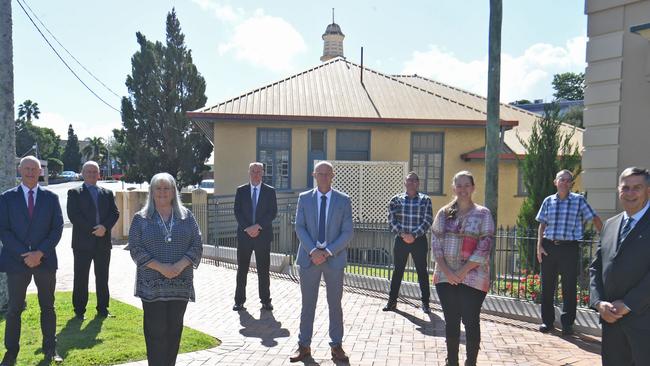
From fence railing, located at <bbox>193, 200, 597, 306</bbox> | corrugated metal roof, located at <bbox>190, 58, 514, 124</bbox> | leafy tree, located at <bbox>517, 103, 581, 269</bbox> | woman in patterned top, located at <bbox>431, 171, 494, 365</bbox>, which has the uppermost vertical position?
corrugated metal roof, located at <bbox>190, 58, 514, 124</bbox>

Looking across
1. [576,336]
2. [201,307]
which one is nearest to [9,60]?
[201,307]

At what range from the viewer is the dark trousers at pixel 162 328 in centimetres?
434

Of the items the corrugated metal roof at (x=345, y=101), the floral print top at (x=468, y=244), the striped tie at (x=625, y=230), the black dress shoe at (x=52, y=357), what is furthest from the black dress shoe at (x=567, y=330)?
the corrugated metal roof at (x=345, y=101)

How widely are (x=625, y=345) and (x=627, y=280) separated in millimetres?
505

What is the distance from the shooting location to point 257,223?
7625 millimetres

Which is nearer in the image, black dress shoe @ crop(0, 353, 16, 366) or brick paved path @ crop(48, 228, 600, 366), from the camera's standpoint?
black dress shoe @ crop(0, 353, 16, 366)

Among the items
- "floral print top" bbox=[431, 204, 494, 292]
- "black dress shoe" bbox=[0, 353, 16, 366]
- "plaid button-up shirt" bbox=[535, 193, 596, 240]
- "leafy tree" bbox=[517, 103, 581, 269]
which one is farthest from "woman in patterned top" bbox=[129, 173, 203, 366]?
"leafy tree" bbox=[517, 103, 581, 269]

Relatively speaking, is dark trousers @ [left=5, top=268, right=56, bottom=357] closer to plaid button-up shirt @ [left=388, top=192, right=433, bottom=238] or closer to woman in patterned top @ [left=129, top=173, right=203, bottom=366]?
woman in patterned top @ [left=129, top=173, right=203, bottom=366]

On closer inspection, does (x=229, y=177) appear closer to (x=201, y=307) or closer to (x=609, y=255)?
(x=201, y=307)

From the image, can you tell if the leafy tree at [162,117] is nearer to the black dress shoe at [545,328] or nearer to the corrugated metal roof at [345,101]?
the corrugated metal roof at [345,101]

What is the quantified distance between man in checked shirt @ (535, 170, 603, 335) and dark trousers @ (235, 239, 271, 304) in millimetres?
3619

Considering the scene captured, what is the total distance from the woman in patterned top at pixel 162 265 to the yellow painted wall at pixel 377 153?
1326 centimetres

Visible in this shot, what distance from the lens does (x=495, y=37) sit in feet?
27.4

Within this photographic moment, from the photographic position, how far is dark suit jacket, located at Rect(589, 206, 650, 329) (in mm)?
3684
